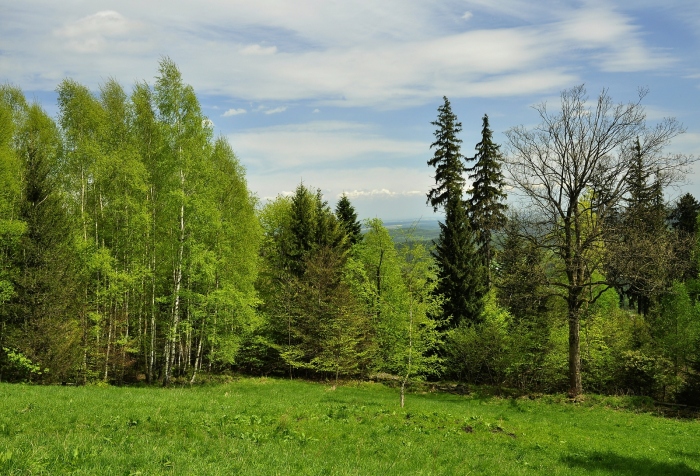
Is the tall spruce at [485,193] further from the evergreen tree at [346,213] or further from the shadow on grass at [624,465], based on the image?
the shadow on grass at [624,465]

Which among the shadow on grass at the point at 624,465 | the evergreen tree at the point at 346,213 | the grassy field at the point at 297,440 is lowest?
the shadow on grass at the point at 624,465

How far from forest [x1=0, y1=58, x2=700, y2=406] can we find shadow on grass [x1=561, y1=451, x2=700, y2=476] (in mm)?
8826

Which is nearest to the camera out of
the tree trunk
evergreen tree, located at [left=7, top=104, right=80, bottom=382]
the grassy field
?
the grassy field

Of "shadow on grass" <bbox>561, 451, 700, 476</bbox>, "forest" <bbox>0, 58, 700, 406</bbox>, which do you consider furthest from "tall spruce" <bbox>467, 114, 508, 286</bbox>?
"shadow on grass" <bbox>561, 451, 700, 476</bbox>

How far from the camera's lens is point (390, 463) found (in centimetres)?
1015

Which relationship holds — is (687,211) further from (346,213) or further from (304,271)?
(304,271)

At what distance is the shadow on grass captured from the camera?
11973 mm

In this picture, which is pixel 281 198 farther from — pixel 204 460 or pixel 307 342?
pixel 204 460

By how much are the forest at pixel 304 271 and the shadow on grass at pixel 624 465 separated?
29.0ft

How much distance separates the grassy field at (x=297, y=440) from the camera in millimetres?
7988

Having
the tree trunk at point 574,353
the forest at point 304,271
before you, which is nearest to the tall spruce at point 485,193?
the forest at point 304,271

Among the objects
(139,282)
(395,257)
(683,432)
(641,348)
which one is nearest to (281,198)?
(395,257)

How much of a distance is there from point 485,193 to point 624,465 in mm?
26907

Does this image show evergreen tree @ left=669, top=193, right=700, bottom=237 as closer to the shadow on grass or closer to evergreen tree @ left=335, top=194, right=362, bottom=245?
evergreen tree @ left=335, top=194, right=362, bottom=245
